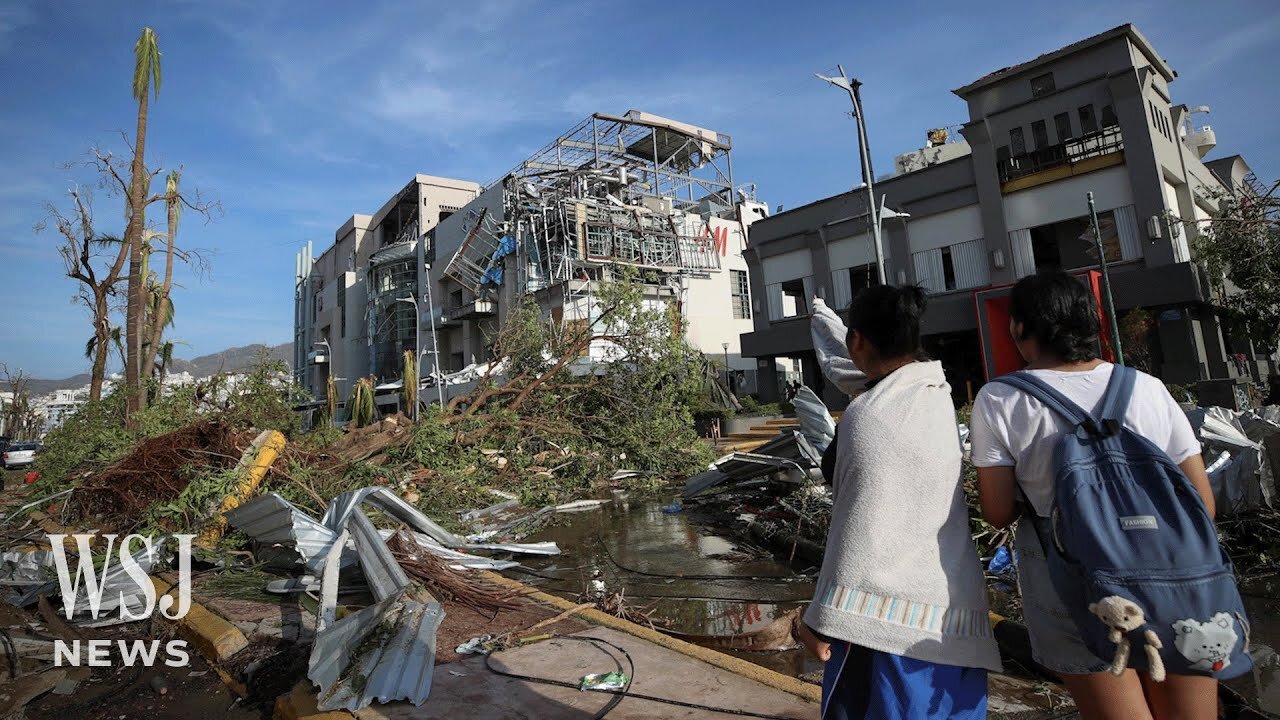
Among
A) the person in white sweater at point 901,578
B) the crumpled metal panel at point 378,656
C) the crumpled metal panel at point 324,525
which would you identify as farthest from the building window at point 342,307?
the person in white sweater at point 901,578

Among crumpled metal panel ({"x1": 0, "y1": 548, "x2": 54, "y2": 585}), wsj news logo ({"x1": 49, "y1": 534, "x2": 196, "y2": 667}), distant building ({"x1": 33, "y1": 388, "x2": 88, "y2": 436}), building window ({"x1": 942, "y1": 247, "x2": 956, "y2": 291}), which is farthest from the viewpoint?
building window ({"x1": 942, "y1": 247, "x2": 956, "y2": 291})

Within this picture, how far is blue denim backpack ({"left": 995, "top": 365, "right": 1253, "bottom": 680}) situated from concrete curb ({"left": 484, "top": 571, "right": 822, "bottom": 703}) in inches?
74.8

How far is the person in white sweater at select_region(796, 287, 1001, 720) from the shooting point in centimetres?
168

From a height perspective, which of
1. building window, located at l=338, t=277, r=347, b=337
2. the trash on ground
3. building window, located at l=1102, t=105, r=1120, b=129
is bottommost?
the trash on ground

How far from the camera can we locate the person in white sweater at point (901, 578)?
168 centimetres

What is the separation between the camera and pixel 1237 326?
17.0 metres

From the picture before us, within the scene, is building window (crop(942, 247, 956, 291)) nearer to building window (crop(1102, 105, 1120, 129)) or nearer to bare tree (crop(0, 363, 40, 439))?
building window (crop(1102, 105, 1120, 129))

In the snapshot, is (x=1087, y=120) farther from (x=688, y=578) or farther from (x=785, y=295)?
(x=688, y=578)

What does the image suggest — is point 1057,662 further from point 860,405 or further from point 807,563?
point 807,563

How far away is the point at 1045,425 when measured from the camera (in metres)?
1.79

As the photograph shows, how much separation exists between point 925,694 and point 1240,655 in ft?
2.40

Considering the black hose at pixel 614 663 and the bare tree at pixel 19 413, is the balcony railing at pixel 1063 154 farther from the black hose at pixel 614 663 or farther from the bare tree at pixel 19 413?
the bare tree at pixel 19 413

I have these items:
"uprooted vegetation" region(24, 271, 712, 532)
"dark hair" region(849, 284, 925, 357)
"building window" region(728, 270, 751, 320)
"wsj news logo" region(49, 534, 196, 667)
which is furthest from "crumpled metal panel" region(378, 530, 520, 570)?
"building window" region(728, 270, 751, 320)

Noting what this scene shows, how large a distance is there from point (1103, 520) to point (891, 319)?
72cm
